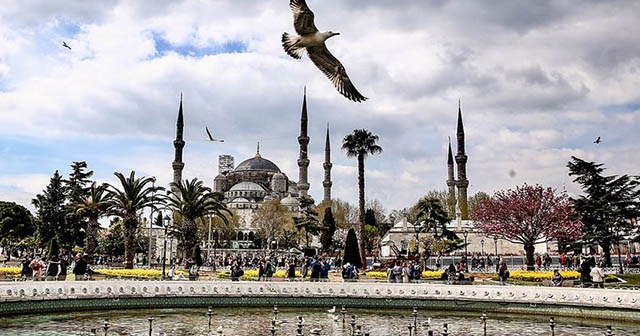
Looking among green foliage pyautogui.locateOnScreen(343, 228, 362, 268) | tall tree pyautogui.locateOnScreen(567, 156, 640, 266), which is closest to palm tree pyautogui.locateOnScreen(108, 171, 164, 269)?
green foliage pyautogui.locateOnScreen(343, 228, 362, 268)

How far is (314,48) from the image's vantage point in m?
9.16

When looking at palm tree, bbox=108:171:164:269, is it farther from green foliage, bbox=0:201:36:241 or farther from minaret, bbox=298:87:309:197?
minaret, bbox=298:87:309:197

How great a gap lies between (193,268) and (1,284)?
8271 mm

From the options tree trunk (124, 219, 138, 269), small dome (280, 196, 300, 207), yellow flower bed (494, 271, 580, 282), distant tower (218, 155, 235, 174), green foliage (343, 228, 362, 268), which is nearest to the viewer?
yellow flower bed (494, 271, 580, 282)

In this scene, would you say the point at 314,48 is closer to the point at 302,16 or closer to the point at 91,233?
the point at 302,16

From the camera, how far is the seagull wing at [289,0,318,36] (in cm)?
844

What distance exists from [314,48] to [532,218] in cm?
3122

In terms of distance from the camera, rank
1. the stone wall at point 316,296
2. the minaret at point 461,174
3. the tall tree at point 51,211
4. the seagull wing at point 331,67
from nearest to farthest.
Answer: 1. the seagull wing at point 331,67
2. the stone wall at point 316,296
3. the tall tree at point 51,211
4. the minaret at point 461,174

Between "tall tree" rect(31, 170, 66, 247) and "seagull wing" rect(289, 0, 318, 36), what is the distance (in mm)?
42673

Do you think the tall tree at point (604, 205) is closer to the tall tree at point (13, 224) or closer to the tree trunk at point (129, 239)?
the tree trunk at point (129, 239)

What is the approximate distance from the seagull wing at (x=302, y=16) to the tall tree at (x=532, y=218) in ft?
96.8

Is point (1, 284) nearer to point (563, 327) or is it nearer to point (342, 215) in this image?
Result: point (563, 327)

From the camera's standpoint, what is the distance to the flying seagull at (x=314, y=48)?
8.49 m

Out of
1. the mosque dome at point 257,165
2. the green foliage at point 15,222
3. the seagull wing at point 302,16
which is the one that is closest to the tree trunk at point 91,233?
the green foliage at point 15,222
